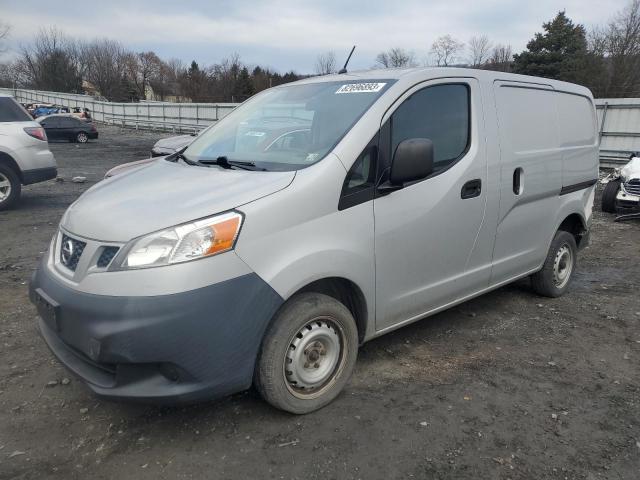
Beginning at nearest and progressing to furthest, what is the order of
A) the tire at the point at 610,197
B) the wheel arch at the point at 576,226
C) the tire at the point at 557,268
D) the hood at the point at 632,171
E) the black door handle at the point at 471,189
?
the black door handle at the point at 471,189, the tire at the point at 557,268, the wheel arch at the point at 576,226, the hood at the point at 632,171, the tire at the point at 610,197

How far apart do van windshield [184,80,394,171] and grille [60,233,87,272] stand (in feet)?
3.31

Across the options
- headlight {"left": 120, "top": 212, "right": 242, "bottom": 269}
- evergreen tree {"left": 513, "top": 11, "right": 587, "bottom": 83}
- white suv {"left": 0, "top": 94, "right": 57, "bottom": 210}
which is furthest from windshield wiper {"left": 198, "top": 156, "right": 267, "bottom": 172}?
evergreen tree {"left": 513, "top": 11, "right": 587, "bottom": 83}

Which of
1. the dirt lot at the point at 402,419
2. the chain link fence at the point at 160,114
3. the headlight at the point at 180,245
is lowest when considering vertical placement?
the dirt lot at the point at 402,419

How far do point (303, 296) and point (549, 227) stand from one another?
272cm

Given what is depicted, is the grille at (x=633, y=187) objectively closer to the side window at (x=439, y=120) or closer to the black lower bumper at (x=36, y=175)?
the side window at (x=439, y=120)

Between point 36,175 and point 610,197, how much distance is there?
10127mm

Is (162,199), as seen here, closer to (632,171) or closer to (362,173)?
(362,173)

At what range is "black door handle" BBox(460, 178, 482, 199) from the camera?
3.35 metres

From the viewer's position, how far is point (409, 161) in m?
2.81

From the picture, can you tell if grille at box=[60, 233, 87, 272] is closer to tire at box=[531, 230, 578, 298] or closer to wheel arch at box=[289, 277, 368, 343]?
wheel arch at box=[289, 277, 368, 343]

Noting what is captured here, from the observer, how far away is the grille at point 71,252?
2.49 m

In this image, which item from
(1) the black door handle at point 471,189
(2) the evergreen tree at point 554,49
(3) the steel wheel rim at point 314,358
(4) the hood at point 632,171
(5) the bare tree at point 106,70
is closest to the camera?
(3) the steel wheel rim at point 314,358

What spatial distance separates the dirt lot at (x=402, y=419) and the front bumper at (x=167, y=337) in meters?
0.41

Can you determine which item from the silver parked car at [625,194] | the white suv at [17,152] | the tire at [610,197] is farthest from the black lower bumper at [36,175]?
the tire at [610,197]
